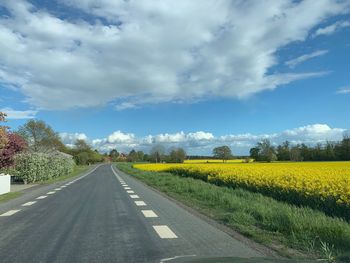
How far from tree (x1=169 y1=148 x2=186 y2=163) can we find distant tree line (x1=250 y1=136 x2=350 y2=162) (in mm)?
20251

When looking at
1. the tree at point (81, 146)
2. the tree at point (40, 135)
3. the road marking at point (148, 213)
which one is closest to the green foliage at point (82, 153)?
the tree at point (81, 146)

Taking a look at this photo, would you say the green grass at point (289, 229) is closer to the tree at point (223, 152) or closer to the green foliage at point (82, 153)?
the tree at point (223, 152)

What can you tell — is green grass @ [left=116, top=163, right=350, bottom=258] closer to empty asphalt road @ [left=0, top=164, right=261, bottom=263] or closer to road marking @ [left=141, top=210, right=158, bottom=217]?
empty asphalt road @ [left=0, top=164, right=261, bottom=263]

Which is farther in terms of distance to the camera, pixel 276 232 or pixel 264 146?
pixel 264 146

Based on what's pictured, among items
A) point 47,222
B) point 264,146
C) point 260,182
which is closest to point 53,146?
point 264,146

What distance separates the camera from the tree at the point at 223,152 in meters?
139

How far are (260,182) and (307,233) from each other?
1239 centimetres

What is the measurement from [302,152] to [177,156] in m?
40.5

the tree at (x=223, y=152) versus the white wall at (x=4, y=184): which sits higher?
the tree at (x=223, y=152)

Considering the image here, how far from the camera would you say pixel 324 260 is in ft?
21.3

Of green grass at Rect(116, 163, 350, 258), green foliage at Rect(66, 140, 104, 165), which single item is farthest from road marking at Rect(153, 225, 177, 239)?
green foliage at Rect(66, 140, 104, 165)

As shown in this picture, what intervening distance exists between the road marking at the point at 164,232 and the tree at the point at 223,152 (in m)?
130

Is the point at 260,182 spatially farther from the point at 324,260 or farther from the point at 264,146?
the point at 264,146

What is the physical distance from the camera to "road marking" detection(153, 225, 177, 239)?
893 cm
